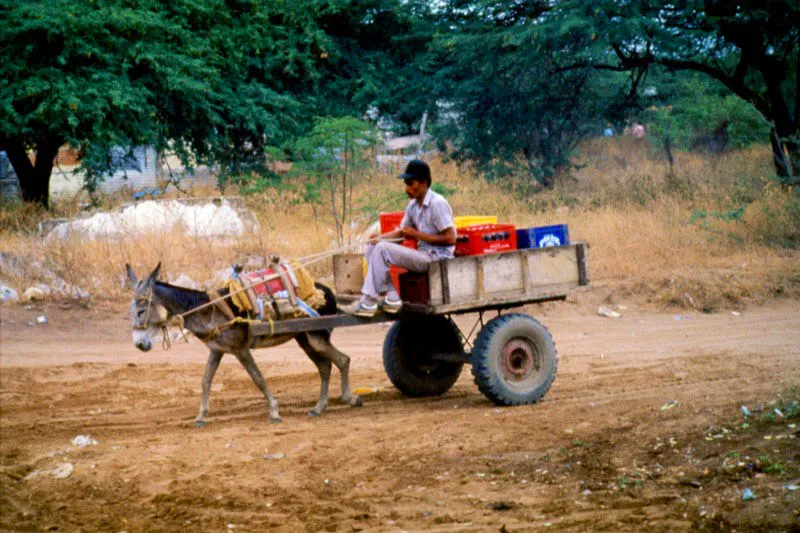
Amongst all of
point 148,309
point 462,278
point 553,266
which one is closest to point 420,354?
point 462,278

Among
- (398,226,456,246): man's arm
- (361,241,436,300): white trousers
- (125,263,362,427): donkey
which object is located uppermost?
(398,226,456,246): man's arm

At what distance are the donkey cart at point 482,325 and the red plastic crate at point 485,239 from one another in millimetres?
212

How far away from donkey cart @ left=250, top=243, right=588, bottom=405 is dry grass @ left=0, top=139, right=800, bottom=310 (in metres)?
5.56

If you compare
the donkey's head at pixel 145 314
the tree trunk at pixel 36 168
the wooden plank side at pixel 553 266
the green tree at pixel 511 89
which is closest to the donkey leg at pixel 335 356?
the donkey's head at pixel 145 314

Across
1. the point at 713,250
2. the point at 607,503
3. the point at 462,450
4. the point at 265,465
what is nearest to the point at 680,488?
the point at 607,503

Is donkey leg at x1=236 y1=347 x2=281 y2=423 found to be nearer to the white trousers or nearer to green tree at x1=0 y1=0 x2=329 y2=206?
the white trousers

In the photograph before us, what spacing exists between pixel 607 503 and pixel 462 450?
68.7 inches

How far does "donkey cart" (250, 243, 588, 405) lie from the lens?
28.1 feet

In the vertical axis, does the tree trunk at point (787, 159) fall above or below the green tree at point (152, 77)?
below

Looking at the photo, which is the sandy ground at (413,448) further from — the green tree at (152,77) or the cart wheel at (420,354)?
the green tree at (152,77)

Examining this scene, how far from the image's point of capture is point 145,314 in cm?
822

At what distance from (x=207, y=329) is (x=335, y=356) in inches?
53.8

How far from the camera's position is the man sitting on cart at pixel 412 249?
8438mm

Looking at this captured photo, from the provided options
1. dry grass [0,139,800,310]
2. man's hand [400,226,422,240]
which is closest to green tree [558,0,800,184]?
dry grass [0,139,800,310]
